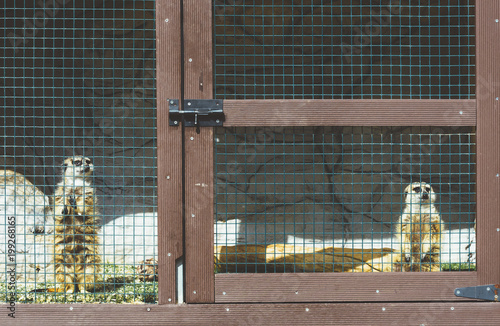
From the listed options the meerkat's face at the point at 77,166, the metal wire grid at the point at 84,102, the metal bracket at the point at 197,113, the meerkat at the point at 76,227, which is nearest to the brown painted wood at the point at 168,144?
the metal bracket at the point at 197,113

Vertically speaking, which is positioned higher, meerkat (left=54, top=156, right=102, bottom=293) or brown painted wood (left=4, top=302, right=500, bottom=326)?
meerkat (left=54, top=156, right=102, bottom=293)

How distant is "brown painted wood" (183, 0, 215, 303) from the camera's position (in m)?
2.15

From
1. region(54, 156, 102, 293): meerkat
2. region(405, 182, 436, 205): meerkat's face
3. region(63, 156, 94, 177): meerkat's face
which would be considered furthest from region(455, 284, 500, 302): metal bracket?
region(63, 156, 94, 177): meerkat's face

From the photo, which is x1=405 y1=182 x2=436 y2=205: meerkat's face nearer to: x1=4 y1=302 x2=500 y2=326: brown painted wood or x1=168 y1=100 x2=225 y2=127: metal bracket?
x1=4 y1=302 x2=500 y2=326: brown painted wood

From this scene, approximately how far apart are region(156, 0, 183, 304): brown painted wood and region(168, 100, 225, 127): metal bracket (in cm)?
3

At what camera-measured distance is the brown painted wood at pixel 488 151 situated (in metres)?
2.17

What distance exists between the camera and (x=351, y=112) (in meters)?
2.17

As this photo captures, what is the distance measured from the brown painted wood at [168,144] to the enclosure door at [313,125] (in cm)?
4

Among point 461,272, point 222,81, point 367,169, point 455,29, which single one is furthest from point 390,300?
point 455,29

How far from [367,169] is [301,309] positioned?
6.23ft

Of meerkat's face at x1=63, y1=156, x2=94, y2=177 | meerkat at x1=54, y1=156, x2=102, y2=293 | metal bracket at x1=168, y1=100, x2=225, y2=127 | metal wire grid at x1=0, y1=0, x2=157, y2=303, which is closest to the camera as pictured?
metal bracket at x1=168, y1=100, x2=225, y2=127

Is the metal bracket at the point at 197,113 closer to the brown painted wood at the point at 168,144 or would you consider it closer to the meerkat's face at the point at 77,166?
the brown painted wood at the point at 168,144

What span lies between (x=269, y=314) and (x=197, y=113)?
91cm

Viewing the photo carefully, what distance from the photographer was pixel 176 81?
2.14m
